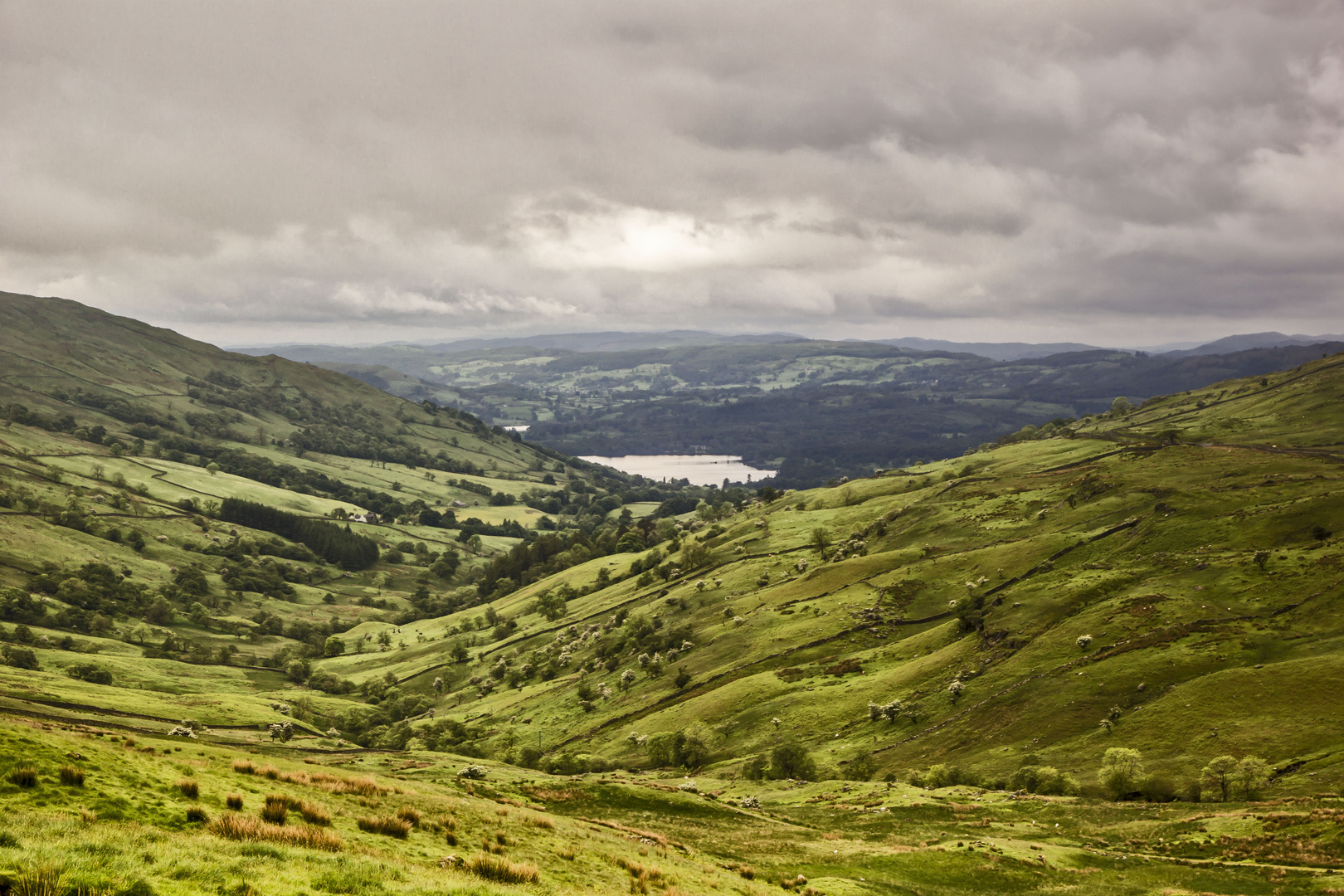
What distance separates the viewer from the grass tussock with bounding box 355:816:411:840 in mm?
31578

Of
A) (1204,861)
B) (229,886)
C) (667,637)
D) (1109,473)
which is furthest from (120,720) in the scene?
(1109,473)

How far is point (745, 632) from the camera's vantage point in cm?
14025

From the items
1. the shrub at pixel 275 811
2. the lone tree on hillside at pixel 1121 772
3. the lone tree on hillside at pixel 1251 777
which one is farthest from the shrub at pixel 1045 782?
the shrub at pixel 275 811

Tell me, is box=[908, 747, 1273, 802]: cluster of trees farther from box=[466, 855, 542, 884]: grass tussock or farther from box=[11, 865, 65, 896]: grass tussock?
box=[11, 865, 65, 896]: grass tussock

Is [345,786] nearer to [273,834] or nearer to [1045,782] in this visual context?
[273,834]

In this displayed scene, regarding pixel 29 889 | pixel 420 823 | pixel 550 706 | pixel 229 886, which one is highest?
pixel 29 889

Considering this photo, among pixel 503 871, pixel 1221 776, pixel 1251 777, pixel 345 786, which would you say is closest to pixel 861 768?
pixel 1221 776

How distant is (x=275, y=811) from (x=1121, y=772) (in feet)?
220

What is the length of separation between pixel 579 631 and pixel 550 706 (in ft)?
120

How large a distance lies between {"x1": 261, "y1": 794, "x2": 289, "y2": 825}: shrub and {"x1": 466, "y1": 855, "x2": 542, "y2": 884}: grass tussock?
7.49m

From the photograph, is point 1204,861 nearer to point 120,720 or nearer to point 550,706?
point 550,706

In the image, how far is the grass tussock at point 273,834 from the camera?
2566 cm

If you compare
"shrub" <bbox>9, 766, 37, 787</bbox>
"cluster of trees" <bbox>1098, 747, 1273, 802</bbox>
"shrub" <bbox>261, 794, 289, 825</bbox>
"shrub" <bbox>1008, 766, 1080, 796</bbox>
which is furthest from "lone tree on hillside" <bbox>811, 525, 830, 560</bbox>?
"shrub" <bbox>9, 766, 37, 787</bbox>

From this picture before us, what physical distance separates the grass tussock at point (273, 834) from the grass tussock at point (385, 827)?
5.05 m
